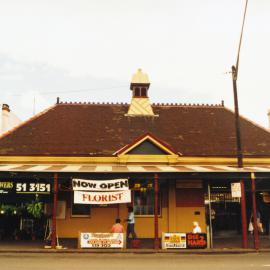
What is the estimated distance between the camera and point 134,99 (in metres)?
24.4

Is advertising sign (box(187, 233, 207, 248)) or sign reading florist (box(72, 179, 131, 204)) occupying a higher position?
sign reading florist (box(72, 179, 131, 204))

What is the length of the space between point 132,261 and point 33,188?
595 centimetres

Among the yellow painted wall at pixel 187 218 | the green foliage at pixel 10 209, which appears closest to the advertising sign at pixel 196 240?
the yellow painted wall at pixel 187 218

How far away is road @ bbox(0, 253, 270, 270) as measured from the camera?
419 inches

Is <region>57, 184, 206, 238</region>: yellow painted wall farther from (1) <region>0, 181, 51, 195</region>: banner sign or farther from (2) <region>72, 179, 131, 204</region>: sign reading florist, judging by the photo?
(2) <region>72, 179, 131, 204</region>: sign reading florist

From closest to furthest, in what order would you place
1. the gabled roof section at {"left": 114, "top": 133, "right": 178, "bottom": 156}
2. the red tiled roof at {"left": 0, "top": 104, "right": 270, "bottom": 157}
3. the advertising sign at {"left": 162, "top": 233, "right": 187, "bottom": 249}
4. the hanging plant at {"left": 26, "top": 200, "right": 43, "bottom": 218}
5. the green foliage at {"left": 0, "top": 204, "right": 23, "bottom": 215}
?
the advertising sign at {"left": 162, "top": 233, "right": 187, "bottom": 249}, the hanging plant at {"left": 26, "top": 200, "right": 43, "bottom": 218}, the green foliage at {"left": 0, "top": 204, "right": 23, "bottom": 215}, the gabled roof section at {"left": 114, "top": 133, "right": 178, "bottom": 156}, the red tiled roof at {"left": 0, "top": 104, "right": 270, "bottom": 157}

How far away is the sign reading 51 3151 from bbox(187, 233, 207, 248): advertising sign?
6028mm

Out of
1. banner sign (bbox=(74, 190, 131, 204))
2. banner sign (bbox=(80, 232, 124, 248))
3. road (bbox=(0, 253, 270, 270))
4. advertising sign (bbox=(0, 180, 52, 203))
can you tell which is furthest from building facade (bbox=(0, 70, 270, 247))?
road (bbox=(0, 253, 270, 270))

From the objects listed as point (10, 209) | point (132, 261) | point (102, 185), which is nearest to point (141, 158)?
point (102, 185)

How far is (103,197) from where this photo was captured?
15.2 metres

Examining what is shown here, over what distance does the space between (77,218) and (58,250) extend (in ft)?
16.0

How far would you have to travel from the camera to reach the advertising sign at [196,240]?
14625 mm

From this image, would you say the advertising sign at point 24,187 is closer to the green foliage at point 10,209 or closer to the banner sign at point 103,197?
the green foliage at point 10,209

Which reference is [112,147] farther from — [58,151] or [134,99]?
[134,99]
